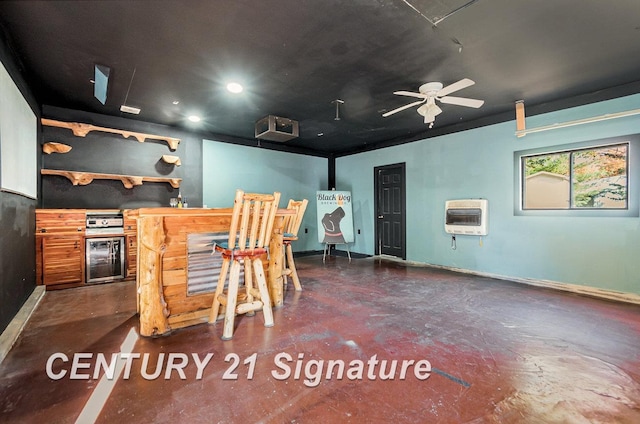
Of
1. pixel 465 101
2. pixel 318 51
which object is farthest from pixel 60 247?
pixel 465 101

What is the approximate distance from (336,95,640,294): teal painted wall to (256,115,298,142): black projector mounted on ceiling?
247 cm

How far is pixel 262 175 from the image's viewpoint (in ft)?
21.1

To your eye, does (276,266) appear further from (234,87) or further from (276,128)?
(276,128)

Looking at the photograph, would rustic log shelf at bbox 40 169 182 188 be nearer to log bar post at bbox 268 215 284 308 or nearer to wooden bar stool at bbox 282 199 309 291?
wooden bar stool at bbox 282 199 309 291

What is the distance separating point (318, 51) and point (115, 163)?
4.00 metres

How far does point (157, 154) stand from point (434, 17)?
15.8 feet

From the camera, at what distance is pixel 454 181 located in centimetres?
527

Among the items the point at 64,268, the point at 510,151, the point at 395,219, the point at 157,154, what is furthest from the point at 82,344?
the point at 510,151

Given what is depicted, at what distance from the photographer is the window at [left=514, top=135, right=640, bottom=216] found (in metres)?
3.63

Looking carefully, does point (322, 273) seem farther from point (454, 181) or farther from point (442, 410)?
point (442, 410)

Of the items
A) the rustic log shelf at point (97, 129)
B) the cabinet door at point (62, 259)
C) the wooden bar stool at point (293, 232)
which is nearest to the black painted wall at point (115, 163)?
the rustic log shelf at point (97, 129)

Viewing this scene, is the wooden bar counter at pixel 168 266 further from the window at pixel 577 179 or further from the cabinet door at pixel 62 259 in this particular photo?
the window at pixel 577 179

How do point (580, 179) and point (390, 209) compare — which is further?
point (390, 209)

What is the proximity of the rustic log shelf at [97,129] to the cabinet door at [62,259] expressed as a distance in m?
1.64
